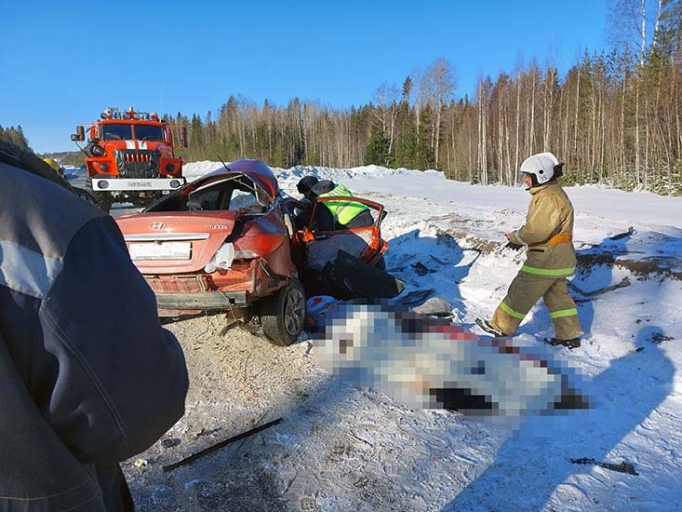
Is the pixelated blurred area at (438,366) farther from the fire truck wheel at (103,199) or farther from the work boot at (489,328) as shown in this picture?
the fire truck wheel at (103,199)

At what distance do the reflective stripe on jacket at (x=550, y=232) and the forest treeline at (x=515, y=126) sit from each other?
2199cm

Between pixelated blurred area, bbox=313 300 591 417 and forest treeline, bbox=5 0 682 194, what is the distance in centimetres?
2340

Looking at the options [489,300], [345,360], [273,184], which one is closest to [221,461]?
[345,360]

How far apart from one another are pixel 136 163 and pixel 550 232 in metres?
10.4

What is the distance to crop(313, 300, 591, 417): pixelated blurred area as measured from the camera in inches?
131

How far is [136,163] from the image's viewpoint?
39.1 ft

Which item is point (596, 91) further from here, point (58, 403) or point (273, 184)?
point (58, 403)

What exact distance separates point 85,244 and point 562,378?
3.49 m

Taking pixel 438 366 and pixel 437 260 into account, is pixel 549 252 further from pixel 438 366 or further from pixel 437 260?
pixel 437 260

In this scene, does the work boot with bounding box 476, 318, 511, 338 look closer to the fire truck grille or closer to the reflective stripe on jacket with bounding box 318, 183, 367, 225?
the reflective stripe on jacket with bounding box 318, 183, 367, 225

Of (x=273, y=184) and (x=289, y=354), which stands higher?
(x=273, y=184)

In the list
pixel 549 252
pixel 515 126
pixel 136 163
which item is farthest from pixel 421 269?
pixel 515 126

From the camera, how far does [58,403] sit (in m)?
0.85

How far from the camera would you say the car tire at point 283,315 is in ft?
13.8
